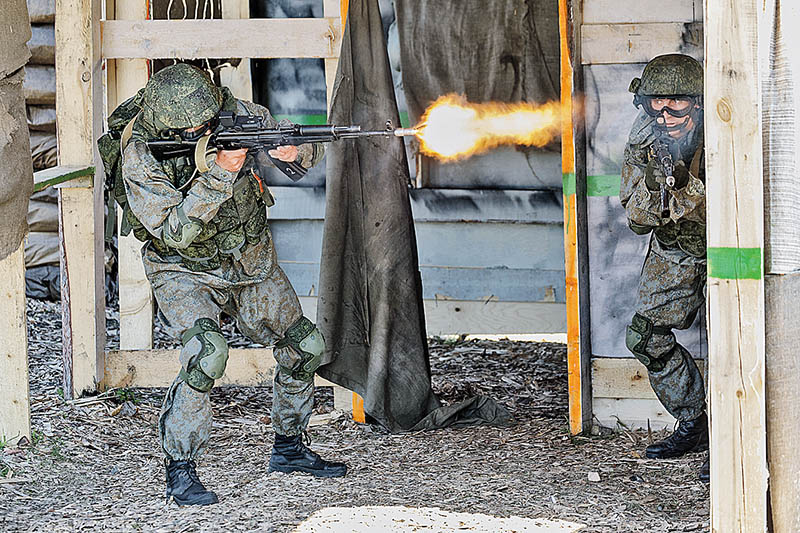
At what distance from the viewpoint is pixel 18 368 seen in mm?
5832

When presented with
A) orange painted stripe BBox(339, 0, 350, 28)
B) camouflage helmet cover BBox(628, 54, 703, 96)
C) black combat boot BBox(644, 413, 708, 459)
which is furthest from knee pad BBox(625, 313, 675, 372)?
orange painted stripe BBox(339, 0, 350, 28)

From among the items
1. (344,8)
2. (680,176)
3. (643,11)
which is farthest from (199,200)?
(643,11)

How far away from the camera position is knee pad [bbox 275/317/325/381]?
534cm

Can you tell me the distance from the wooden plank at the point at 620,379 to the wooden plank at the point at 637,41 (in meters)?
1.62

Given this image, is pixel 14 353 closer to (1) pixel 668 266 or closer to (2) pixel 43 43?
(1) pixel 668 266

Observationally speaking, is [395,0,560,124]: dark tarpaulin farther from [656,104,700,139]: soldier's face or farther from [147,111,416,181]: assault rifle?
[147,111,416,181]: assault rifle

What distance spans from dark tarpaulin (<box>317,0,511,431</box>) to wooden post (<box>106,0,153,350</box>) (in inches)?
64.0

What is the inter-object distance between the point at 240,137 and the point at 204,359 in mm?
1016

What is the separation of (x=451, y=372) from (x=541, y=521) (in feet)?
9.17

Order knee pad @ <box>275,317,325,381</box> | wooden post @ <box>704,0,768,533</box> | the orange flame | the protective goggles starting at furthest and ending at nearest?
the orange flame
knee pad @ <box>275,317,325,381</box>
the protective goggles
wooden post @ <box>704,0,768,533</box>

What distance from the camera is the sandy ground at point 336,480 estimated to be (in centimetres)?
497

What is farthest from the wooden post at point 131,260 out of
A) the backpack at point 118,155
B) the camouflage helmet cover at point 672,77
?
the camouflage helmet cover at point 672,77

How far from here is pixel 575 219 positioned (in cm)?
Result: 583

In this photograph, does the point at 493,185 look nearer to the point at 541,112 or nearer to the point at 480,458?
the point at 541,112
